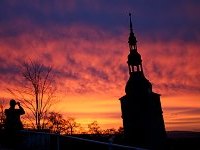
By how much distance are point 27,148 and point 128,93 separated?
110 ft

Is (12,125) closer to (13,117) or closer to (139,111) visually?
(13,117)

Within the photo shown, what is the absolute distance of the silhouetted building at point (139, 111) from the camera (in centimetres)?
4381

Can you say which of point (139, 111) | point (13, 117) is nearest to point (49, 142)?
point (13, 117)

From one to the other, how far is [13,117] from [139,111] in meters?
34.4

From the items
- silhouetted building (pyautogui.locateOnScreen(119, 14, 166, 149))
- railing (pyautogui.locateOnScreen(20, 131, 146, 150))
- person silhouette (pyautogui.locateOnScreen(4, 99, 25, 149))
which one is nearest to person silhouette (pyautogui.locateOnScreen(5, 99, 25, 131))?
person silhouette (pyautogui.locateOnScreen(4, 99, 25, 149))

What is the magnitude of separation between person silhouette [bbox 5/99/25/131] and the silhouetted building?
31924mm

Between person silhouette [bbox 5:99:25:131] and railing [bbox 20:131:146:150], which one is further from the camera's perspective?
person silhouette [bbox 5:99:25:131]

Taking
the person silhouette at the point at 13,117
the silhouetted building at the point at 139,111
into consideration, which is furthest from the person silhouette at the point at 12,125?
the silhouetted building at the point at 139,111

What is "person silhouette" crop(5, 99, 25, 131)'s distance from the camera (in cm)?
1216

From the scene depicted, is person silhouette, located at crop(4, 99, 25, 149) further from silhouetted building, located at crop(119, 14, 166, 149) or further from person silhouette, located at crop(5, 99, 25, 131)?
silhouetted building, located at crop(119, 14, 166, 149)

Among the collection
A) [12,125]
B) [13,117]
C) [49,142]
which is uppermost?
[13,117]

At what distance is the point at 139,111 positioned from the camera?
45344mm

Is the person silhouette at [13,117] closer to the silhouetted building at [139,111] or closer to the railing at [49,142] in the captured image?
the railing at [49,142]

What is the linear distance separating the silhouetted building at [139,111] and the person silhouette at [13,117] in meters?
31.9
